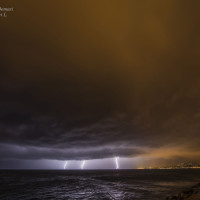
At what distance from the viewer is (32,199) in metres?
35.5

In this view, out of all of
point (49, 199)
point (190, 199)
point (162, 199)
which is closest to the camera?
point (190, 199)

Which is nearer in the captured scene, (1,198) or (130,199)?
(130,199)

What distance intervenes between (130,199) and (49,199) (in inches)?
662

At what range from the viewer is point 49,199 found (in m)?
34.9

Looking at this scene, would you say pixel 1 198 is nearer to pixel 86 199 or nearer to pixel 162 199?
pixel 86 199

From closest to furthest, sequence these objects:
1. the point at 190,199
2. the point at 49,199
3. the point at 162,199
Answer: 1. the point at 190,199
2. the point at 162,199
3. the point at 49,199

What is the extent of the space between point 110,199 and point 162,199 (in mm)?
10205

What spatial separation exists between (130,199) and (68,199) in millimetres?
12712

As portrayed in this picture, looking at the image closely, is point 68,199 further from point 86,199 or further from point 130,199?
point 130,199

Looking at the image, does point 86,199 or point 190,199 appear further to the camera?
point 86,199

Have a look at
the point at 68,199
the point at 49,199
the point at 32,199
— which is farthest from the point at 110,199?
the point at 32,199

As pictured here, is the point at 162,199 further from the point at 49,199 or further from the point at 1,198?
the point at 1,198

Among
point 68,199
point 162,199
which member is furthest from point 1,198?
point 162,199

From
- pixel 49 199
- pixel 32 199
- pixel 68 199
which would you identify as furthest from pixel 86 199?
pixel 32 199
